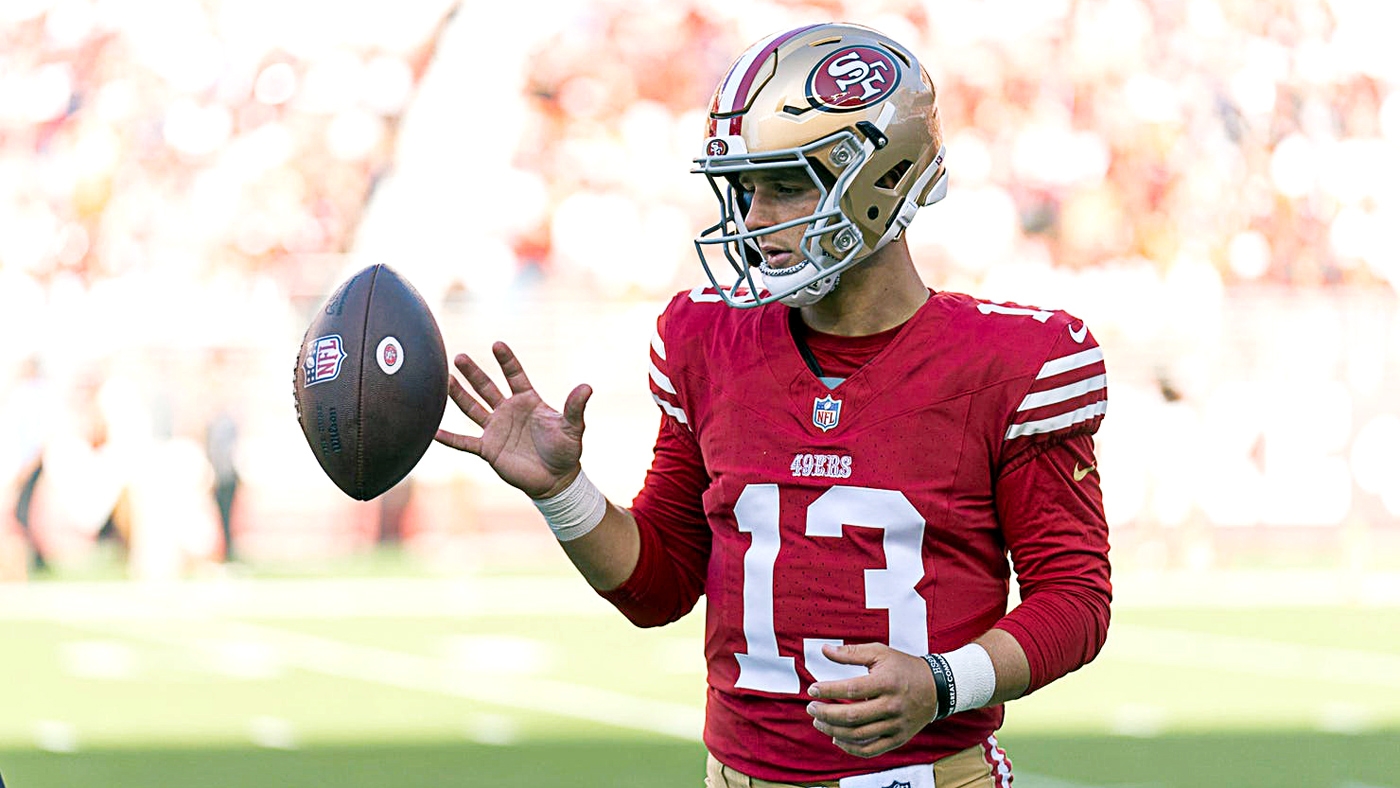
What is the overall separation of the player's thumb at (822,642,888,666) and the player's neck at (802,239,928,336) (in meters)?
0.46

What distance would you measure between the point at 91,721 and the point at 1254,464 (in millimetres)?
5361

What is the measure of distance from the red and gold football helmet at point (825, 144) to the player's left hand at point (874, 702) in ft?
1.44

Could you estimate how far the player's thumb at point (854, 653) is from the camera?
1805 millimetres

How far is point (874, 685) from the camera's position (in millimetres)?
1801

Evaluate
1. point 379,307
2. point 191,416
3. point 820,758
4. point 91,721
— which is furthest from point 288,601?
point 820,758

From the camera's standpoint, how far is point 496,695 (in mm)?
5633

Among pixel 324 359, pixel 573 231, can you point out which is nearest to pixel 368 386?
pixel 324 359

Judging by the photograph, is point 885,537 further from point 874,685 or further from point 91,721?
point 91,721

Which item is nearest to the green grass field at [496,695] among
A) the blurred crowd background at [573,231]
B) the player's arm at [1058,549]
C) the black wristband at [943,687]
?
the blurred crowd background at [573,231]

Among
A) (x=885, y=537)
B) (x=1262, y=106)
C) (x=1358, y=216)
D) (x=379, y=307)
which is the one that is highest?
(x=1262, y=106)

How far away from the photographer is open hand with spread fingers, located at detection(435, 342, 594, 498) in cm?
217

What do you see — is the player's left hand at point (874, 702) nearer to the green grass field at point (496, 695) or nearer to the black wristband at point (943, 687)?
the black wristband at point (943, 687)

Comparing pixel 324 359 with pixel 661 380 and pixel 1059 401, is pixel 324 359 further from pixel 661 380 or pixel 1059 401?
pixel 1059 401

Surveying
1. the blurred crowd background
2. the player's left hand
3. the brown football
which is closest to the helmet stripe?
the brown football
